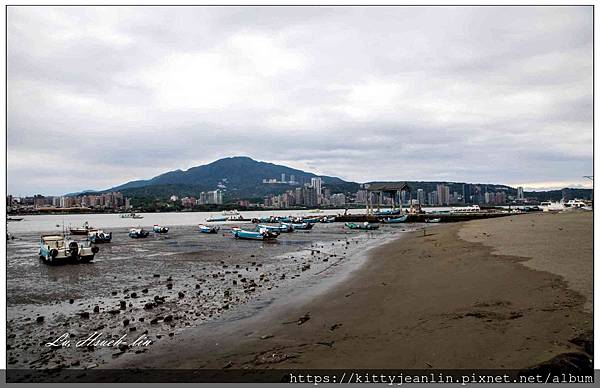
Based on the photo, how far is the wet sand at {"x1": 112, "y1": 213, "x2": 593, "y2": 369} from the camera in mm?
7395

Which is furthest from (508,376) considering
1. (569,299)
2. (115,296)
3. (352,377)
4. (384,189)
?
(384,189)

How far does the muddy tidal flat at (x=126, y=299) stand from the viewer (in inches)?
415

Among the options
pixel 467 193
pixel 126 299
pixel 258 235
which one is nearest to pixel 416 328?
pixel 126 299

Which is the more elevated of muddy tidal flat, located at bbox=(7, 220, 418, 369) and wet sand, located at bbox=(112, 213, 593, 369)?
wet sand, located at bbox=(112, 213, 593, 369)

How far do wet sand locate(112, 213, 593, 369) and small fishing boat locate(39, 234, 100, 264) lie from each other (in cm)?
2203

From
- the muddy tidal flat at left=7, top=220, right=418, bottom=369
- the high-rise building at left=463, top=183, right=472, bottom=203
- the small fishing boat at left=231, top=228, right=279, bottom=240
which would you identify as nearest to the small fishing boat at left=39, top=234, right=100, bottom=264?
the muddy tidal flat at left=7, top=220, right=418, bottom=369

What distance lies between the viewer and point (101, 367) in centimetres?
884

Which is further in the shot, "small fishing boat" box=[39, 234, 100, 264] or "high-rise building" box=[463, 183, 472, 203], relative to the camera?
"high-rise building" box=[463, 183, 472, 203]

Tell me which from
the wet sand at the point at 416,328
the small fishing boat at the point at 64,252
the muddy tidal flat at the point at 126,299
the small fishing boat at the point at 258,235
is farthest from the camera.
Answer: the small fishing boat at the point at 258,235

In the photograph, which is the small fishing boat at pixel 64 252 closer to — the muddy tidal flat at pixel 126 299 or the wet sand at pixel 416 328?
the muddy tidal flat at pixel 126 299

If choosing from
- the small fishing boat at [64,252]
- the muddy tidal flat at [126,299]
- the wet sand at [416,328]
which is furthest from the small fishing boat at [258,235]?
the wet sand at [416,328]

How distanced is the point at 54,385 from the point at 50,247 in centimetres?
2563

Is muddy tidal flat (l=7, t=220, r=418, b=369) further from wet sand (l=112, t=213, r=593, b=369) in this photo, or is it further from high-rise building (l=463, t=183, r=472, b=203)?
high-rise building (l=463, t=183, r=472, b=203)

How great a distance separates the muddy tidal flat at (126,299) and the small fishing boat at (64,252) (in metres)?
0.85
